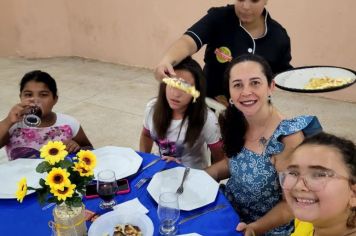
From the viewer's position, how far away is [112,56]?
6.40m

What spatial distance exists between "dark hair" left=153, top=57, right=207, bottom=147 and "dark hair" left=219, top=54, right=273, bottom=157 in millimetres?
277

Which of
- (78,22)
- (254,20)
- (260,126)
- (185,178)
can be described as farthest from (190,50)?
(78,22)

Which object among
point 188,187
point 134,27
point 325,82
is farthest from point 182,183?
point 134,27

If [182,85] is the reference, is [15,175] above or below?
below

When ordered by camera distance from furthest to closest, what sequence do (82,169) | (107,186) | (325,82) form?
1. (325,82)
2. (107,186)
3. (82,169)

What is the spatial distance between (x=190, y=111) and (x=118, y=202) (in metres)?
0.86

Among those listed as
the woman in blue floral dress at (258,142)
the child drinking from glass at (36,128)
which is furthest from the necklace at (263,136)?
the child drinking from glass at (36,128)

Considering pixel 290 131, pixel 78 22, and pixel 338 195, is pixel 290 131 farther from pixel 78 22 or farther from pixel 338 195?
pixel 78 22

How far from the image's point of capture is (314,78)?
109 inches

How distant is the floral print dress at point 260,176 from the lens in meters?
1.80

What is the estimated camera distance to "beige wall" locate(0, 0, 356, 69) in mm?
4523

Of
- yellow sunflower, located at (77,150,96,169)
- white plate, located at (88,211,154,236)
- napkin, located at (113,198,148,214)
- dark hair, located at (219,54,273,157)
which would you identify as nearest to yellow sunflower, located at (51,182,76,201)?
yellow sunflower, located at (77,150,96,169)

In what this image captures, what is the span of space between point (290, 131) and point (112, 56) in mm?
5015

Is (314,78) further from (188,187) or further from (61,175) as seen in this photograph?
(61,175)
